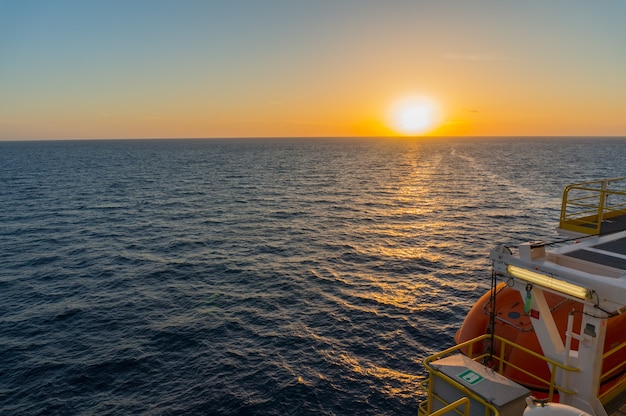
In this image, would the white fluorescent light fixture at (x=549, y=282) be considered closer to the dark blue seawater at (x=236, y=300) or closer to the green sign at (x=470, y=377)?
the green sign at (x=470, y=377)

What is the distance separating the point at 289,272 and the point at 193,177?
247 feet

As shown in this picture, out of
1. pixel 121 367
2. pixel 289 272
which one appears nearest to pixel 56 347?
pixel 121 367

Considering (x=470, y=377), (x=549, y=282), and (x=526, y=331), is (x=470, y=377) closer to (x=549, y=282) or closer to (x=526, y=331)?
(x=549, y=282)

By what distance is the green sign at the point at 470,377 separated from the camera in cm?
904

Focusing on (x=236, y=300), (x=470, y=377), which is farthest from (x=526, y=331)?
(x=236, y=300)

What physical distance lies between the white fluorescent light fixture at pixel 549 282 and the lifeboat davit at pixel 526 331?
6.68 ft

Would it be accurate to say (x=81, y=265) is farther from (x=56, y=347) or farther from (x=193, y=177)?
(x=193, y=177)

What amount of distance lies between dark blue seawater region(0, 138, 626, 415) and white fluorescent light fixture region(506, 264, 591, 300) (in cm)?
1092

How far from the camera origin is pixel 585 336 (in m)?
8.91

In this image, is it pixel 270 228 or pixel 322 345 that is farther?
pixel 270 228

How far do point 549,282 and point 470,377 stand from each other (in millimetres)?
2757

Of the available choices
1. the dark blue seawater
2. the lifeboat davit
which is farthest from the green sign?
the dark blue seawater

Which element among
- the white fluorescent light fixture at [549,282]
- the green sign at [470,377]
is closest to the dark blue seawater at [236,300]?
the green sign at [470,377]

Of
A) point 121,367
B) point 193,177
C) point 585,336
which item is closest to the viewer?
point 585,336
